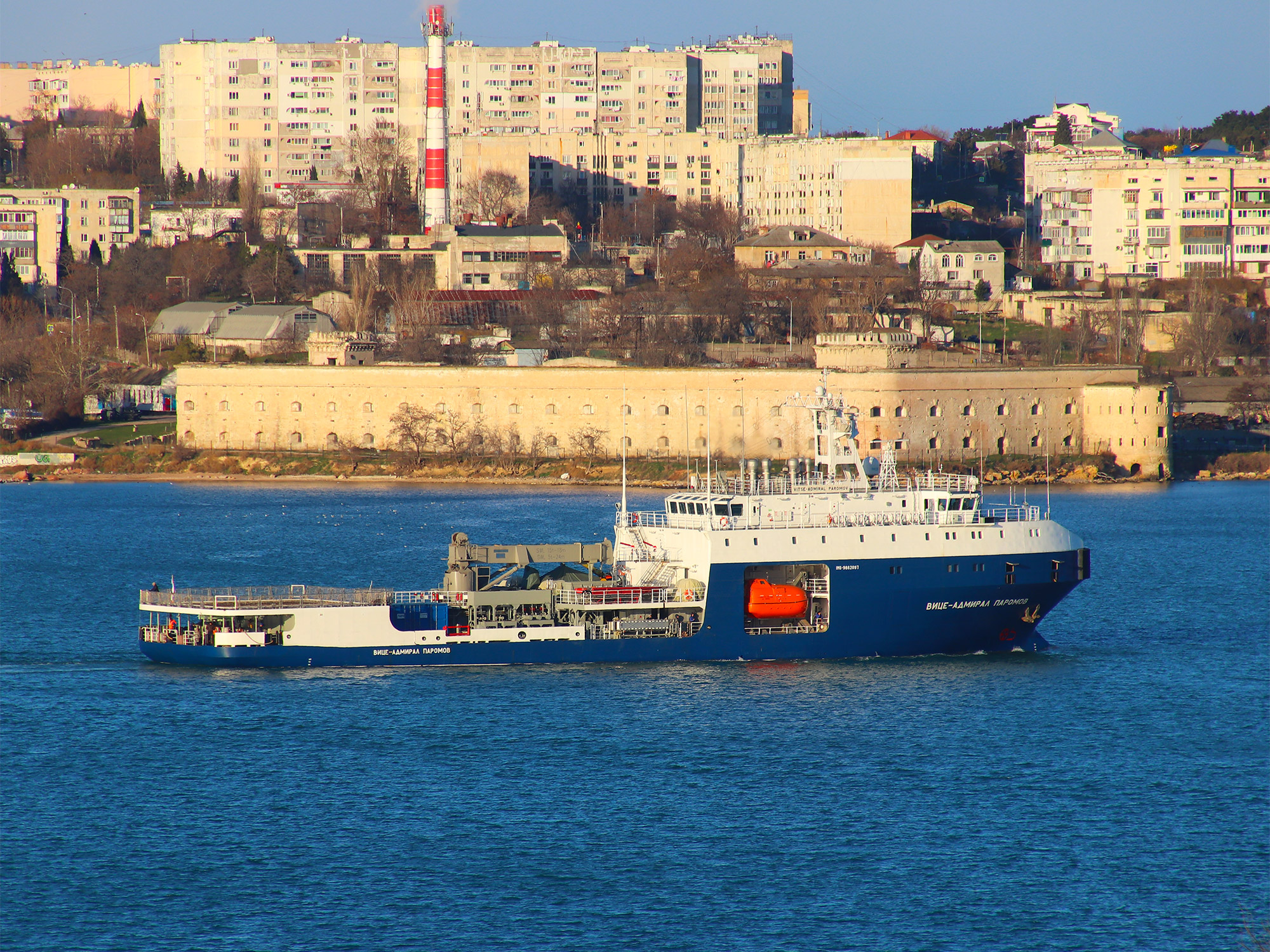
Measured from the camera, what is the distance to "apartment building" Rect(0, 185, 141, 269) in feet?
389

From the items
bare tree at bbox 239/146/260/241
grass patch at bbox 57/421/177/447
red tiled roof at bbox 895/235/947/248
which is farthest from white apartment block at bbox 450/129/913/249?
grass patch at bbox 57/421/177/447

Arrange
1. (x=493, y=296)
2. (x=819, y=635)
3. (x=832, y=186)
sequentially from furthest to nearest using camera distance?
(x=832, y=186), (x=493, y=296), (x=819, y=635)

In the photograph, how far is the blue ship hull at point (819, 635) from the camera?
34688 mm

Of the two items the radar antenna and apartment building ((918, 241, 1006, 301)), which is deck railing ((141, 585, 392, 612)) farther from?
apartment building ((918, 241, 1006, 301))

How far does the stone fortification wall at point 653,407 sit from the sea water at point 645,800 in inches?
1275

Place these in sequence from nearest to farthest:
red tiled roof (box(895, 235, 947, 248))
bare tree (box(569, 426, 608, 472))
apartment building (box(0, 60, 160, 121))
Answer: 1. bare tree (box(569, 426, 608, 472))
2. red tiled roof (box(895, 235, 947, 248))
3. apartment building (box(0, 60, 160, 121))

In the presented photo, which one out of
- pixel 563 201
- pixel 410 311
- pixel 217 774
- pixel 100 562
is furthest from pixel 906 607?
pixel 563 201

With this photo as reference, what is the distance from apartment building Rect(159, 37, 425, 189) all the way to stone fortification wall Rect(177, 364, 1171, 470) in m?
58.8

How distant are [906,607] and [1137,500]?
108 ft

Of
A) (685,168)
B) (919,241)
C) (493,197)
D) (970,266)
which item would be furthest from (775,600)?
(685,168)

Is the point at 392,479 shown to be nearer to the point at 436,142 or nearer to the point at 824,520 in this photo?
the point at 824,520

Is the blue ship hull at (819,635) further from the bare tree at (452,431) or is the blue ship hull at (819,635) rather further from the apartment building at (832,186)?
the apartment building at (832,186)

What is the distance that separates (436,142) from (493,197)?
887 centimetres

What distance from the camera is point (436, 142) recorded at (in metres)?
114
